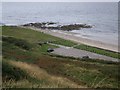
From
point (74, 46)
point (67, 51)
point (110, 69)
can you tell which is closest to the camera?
point (110, 69)

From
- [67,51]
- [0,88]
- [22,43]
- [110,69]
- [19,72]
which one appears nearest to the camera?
[0,88]

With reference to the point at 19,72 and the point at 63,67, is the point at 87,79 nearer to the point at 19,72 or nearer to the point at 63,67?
the point at 63,67

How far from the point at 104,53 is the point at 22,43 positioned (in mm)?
18059

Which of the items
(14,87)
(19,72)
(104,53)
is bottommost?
(104,53)

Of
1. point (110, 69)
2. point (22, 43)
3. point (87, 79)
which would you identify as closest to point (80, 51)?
point (22, 43)

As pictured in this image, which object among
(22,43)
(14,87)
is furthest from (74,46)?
(14,87)

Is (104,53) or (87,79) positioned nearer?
(87,79)

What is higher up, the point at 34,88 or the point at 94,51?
the point at 34,88

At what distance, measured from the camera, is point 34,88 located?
337 inches

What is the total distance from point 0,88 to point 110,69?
2634 centimetres

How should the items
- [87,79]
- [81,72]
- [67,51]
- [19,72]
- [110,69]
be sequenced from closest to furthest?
[19,72], [87,79], [81,72], [110,69], [67,51]

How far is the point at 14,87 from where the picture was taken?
8758mm

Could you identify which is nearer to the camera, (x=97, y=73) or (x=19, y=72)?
(x=19, y=72)

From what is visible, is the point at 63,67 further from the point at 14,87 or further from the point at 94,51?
the point at 94,51
